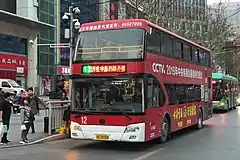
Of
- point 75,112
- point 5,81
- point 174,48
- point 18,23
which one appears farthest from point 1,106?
point 18,23

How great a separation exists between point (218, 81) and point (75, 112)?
67.6 ft

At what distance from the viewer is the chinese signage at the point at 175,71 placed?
13.7 metres

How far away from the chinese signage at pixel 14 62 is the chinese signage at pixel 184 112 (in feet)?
92.6

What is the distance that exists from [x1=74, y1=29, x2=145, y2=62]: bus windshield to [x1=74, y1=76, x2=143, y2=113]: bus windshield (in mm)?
686

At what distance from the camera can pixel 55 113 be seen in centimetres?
1603

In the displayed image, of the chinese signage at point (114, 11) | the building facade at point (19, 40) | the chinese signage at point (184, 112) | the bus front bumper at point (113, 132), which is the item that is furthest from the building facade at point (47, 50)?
the bus front bumper at point (113, 132)

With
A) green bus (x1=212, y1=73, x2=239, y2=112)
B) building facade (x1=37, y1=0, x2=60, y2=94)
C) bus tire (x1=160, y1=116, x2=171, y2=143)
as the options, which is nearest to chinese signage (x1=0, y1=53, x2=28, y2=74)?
building facade (x1=37, y1=0, x2=60, y2=94)

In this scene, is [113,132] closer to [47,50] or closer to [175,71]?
[175,71]

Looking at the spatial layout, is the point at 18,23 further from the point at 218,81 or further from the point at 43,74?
the point at 218,81

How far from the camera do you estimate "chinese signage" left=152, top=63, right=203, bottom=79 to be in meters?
13.7

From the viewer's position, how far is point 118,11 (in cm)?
3447

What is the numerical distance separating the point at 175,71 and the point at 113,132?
14.0ft

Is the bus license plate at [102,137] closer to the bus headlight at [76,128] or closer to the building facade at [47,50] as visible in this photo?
the bus headlight at [76,128]

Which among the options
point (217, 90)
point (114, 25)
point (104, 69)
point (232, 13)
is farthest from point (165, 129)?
point (232, 13)
